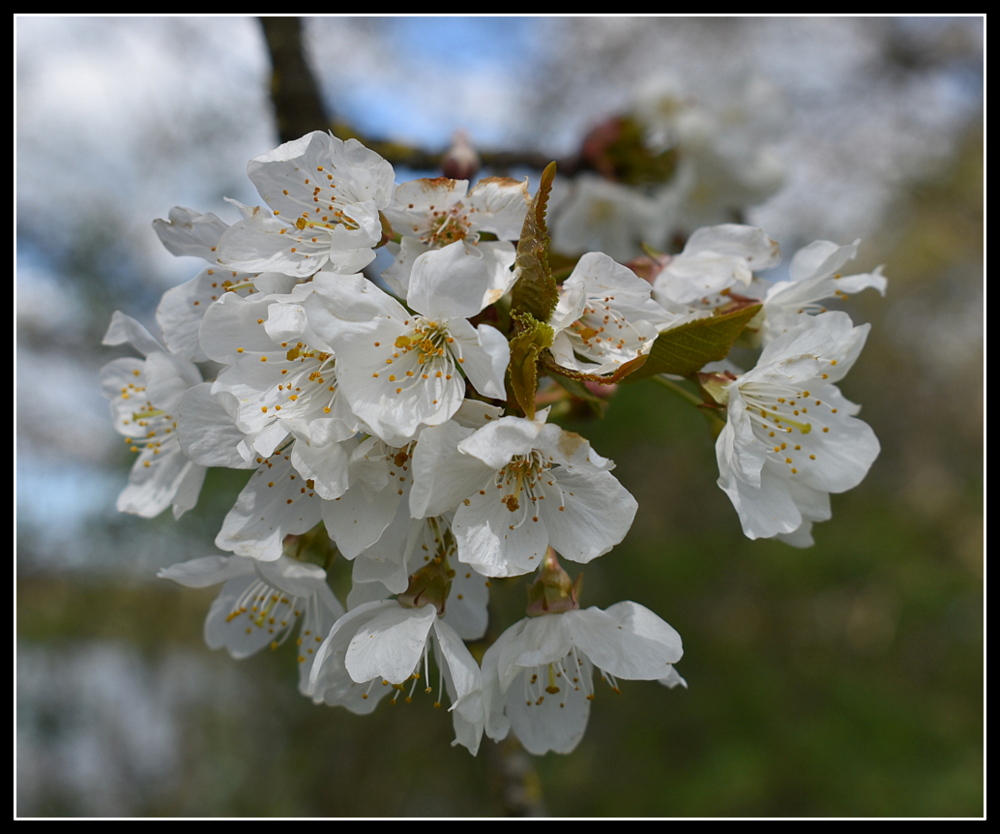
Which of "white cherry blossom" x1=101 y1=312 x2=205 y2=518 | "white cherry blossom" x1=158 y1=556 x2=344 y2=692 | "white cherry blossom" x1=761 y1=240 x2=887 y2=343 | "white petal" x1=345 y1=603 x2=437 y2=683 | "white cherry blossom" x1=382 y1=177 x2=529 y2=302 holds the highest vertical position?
"white cherry blossom" x1=382 y1=177 x2=529 y2=302

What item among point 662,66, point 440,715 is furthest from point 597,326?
point 662,66

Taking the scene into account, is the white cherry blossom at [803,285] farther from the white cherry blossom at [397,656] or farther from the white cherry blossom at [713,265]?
the white cherry blossom at [397,656]

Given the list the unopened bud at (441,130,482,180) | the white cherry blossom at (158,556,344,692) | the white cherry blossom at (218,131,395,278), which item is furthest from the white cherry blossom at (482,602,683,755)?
the unopened bud at (441,130,482,180)

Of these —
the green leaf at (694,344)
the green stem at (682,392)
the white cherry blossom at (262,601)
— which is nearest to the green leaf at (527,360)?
the green leaf at (694,344)

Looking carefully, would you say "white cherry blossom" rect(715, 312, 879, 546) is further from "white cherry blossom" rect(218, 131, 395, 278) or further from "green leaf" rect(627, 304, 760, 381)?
"white cherry blossom" rect(218, 131, 395, 278)

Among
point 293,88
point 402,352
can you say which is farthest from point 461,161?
point 402,352

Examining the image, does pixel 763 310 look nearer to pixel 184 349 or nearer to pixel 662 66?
pixel 184 349
